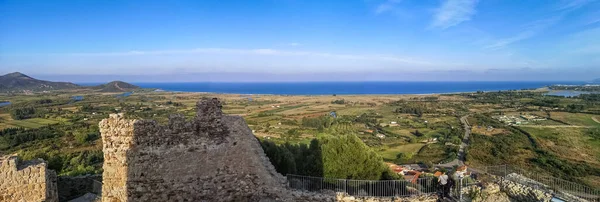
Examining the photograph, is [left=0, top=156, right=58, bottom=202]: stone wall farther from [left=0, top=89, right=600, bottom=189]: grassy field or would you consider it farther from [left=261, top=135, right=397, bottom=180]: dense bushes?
[left=0, top=89, right=600, bottom=189]: grassy field

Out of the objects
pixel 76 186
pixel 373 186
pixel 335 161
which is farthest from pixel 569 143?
pixel 76 186

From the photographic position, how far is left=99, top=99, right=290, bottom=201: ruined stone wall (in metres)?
7.73

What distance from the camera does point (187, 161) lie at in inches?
325

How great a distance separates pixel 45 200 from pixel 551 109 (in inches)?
3867

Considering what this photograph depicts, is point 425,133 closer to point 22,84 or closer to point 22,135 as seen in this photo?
point 22,135

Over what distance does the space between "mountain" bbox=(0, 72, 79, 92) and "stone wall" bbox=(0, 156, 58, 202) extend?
167m

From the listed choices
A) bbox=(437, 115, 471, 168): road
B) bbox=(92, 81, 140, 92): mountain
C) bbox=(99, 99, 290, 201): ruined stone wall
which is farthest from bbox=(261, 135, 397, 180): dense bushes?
bbox=(92, 81, 140, 92): mountain

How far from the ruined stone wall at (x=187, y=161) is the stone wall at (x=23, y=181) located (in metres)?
2.16

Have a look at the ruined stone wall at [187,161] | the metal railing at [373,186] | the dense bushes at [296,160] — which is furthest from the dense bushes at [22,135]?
the metal railing at [373,186]

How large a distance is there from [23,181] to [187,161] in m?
4.31

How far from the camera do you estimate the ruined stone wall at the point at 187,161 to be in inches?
305

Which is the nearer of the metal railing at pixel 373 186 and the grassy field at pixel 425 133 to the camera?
the metal railing at pixel 373 186

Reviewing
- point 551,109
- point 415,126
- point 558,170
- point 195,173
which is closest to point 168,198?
point 195,173

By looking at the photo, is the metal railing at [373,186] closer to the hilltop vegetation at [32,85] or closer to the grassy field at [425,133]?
the grassy field at [425,133]
